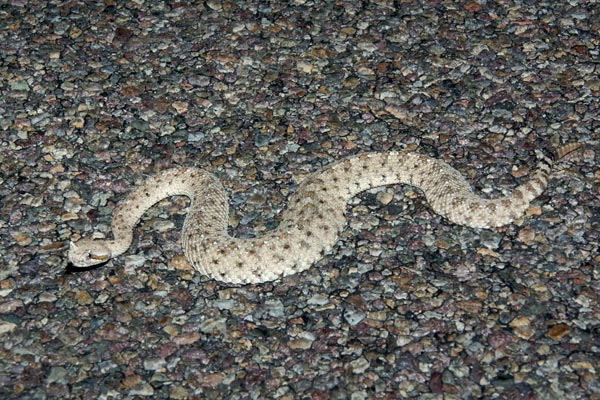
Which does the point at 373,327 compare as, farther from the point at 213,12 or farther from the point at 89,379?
the point at 213,12

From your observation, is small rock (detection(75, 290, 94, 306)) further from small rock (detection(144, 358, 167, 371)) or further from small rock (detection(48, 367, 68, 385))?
small rock (detection(144, 358, 167, 371))

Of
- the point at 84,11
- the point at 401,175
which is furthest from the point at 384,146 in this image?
the point at 84,11

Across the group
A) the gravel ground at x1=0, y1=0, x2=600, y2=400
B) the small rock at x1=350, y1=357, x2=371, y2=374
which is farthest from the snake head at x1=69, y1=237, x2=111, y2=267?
the small rock at x1=350, y1=357, x2=371, y2=374

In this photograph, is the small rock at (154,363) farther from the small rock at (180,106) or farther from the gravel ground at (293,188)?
the small rock at (180,106)

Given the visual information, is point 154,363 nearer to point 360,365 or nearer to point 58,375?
point 58,375

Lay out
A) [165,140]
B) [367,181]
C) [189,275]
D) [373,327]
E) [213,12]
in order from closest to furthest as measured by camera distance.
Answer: [373,327]
[189,275]
[367,181]
[165,140]
[213,12]

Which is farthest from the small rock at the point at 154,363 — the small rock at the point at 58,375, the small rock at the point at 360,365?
the small rock at the point at 360,365
